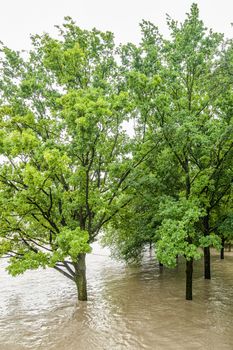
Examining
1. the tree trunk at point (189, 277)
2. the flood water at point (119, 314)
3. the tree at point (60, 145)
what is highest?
the tree at point (60, 145)

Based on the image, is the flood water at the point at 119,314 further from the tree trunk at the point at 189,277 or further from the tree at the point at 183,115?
the tree at the point at 183,115

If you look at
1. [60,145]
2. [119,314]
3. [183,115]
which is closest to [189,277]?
[119,314]

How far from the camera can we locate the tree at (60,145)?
380 inches

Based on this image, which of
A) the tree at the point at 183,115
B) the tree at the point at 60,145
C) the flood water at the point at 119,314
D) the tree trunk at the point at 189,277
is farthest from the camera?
the tree trunk at the point at 189,277

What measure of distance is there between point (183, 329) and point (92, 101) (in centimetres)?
798

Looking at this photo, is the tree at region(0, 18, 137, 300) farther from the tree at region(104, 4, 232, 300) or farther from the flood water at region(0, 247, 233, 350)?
the flood water at region(0, 247, 233, 350)

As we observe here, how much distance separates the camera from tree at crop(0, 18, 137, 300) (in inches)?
380

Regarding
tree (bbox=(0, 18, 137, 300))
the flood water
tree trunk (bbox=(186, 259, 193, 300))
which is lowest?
the flood water

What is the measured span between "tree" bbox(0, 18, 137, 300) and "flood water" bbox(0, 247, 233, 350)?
1.77m

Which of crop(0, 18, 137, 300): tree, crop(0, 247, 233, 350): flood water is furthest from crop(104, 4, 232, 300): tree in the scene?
crop(0, 247, 233, 350): flood water

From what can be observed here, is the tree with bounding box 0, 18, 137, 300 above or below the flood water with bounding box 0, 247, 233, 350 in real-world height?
above

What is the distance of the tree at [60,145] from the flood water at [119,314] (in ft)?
5.81

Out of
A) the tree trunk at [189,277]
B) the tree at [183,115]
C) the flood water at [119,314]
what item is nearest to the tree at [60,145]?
the tree at [183,115]

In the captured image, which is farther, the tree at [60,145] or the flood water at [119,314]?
the tree at [60,145]
